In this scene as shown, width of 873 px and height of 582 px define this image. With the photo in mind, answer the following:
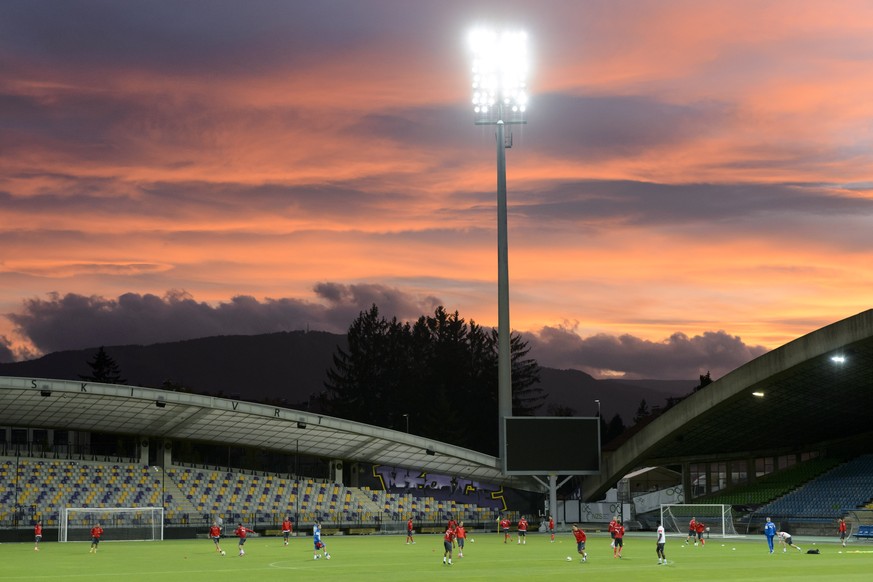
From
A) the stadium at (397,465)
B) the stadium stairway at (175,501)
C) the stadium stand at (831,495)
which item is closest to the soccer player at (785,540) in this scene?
the stadium at (397,465)

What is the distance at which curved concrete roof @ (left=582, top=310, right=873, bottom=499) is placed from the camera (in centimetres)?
6506

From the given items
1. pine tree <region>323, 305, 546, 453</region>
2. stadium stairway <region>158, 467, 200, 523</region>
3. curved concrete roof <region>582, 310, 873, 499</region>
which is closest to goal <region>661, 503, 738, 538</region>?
curved concrete roof <region>582, 310, 873, 499</region>

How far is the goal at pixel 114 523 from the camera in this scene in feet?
229

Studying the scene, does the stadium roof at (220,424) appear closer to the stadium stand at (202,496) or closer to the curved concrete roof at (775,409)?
the stadium stand at (202,496)

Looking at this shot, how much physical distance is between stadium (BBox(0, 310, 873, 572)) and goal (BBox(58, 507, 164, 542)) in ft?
0.41

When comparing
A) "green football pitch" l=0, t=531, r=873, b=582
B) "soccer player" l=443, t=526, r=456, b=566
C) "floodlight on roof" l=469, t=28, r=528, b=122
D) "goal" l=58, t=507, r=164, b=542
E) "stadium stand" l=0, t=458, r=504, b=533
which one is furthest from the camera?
"floodlight on roof" l=469, t=28, r=528, b=122

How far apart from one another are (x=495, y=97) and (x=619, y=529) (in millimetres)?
47424

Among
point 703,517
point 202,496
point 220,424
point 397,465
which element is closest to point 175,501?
point 202,496

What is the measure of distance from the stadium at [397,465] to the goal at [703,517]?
170mm

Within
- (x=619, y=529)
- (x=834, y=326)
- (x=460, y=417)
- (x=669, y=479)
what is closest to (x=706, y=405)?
(x=834, y=326)

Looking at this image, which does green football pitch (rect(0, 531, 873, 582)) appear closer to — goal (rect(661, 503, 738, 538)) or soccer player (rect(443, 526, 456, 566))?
soccer player (rect(443, 526, 456, 566))

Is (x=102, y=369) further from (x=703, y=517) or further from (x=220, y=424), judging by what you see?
(x=703, y=517)

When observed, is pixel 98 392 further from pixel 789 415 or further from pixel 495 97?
pixel 789 415

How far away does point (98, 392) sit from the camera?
72.1 metres
